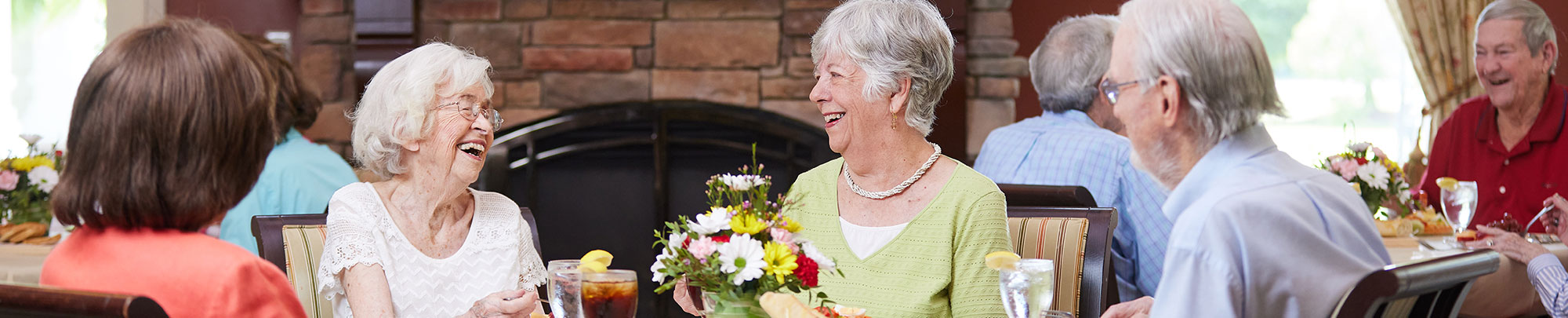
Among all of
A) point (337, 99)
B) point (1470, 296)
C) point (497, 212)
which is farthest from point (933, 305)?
point (337, 99)

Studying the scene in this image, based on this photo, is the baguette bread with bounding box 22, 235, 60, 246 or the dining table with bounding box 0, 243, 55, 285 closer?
the dining table with bounding box 0, 243, 55, 285

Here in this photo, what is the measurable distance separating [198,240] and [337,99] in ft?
10.5

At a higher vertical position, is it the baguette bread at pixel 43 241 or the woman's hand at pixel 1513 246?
the woman's hand at pixel 1513 246

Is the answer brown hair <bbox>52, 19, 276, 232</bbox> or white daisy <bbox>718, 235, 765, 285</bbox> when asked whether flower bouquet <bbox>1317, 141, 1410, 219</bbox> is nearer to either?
white daisy <bbox>718, 235, 765, 285</bbox>

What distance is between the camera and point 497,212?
77.2 inches

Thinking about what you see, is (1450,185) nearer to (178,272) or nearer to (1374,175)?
(1374,175)

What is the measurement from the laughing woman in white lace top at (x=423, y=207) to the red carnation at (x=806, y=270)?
0.66 meters

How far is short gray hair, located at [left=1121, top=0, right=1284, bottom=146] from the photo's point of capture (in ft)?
3.10

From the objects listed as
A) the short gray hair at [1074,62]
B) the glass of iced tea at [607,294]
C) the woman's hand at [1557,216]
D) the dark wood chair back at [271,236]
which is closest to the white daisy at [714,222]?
the glass of iced tea at [607,294]

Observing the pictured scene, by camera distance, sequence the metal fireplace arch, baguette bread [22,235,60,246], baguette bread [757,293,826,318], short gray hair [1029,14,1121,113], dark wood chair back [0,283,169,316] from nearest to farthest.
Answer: dark wood chair back [0,283,169,316] < baguette bread [757,293,826,318] < short gray hair [1029,14,1121,113] < baguette bread [22,235,60,246] < the metal fireplace arch

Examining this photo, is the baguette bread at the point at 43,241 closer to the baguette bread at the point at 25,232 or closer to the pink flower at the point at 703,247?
the baguette bread at the point at 25,232

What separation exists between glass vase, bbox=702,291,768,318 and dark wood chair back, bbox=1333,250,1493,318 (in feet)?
2.16

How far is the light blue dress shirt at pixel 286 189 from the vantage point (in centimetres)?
238

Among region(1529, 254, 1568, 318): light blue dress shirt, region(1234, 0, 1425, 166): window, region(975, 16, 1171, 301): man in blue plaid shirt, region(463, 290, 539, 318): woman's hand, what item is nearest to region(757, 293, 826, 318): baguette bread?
region(463, 290, 539, 318): woman's hand
